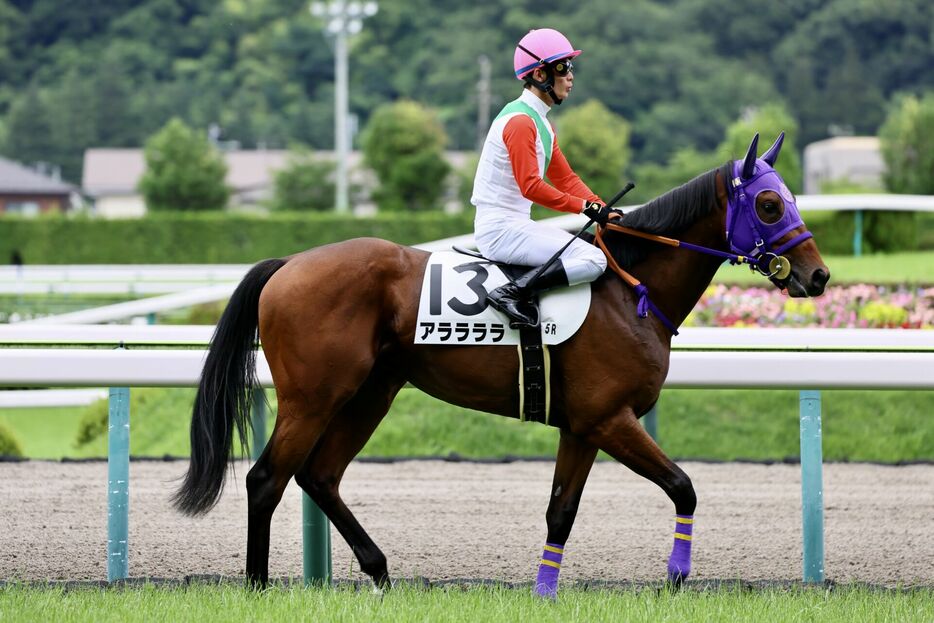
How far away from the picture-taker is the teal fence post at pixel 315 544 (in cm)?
489

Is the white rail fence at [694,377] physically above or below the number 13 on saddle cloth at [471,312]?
below

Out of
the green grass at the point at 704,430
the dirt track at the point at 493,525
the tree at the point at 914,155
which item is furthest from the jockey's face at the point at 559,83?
the tree at the point at 914,155

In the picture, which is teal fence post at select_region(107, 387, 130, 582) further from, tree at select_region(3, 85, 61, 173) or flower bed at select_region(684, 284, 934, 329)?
tree at select_region(3, 85, 61, 173)

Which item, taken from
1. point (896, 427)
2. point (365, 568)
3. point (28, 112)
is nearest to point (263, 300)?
point (365, 568)

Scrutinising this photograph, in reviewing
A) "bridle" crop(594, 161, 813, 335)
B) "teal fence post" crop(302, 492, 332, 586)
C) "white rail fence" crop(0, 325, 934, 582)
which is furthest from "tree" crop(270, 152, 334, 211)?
"bridle" crop(594, 161, 813, 335)

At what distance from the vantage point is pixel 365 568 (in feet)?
15.5

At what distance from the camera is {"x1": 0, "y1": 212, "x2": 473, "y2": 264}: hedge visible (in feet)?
114

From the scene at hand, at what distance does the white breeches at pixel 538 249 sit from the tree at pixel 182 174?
126 ft

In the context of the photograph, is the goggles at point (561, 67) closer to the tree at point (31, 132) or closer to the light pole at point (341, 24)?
the light pole at point (341, 24)

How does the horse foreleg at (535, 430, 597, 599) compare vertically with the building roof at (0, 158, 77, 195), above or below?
below

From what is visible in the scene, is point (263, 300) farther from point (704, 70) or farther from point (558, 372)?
point (704, 70)

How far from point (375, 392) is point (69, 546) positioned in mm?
1558

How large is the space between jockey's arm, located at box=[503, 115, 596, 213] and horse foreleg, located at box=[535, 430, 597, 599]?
0.83 m

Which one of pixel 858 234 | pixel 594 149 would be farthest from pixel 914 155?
pixel 858 234
